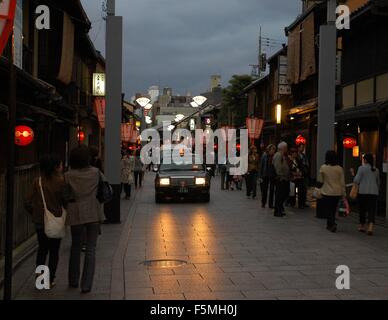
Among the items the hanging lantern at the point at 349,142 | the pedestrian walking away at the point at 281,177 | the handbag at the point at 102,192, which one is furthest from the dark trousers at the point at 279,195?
the handbag at the point at 102,192

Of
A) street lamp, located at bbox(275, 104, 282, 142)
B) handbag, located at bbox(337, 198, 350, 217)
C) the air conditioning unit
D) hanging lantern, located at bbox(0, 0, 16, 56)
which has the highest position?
the air conditioning unit

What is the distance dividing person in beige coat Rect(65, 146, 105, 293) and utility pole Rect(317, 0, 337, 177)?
908 cm

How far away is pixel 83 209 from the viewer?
7.41 m

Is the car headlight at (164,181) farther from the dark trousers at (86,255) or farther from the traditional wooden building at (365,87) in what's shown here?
the dark trousers at (86,255)

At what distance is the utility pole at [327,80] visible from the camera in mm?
14672

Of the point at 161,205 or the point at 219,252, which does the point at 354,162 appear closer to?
the point at 161,205

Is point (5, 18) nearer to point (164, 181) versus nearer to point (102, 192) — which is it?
point (102, 192)

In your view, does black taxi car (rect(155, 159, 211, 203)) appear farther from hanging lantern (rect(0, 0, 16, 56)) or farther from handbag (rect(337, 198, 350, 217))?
hanging lantern (rect(0, 0, 16, 56))

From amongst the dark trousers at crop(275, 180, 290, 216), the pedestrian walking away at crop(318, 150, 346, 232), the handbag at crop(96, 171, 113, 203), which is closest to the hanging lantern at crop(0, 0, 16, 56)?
the handbag at crop(96, 171, 113, 203)

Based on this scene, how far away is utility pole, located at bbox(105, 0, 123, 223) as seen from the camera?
13.9 meters

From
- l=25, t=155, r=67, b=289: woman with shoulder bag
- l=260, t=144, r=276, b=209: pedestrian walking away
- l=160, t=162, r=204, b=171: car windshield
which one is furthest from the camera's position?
l=160, t=162, r=204, b=171: car windshield

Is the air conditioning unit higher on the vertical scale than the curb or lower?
higher

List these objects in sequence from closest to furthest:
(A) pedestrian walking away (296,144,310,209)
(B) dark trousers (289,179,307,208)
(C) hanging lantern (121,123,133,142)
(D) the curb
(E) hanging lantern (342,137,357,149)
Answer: (D) the curb < (A) pedestrian walking away (296,144,310,209) < (B) dark trousers (289,179,307,208) < (E) hanging lantern (342,137,357,149) < (C) hanging lantern (121,123,133,142)

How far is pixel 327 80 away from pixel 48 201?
31.7 feet
